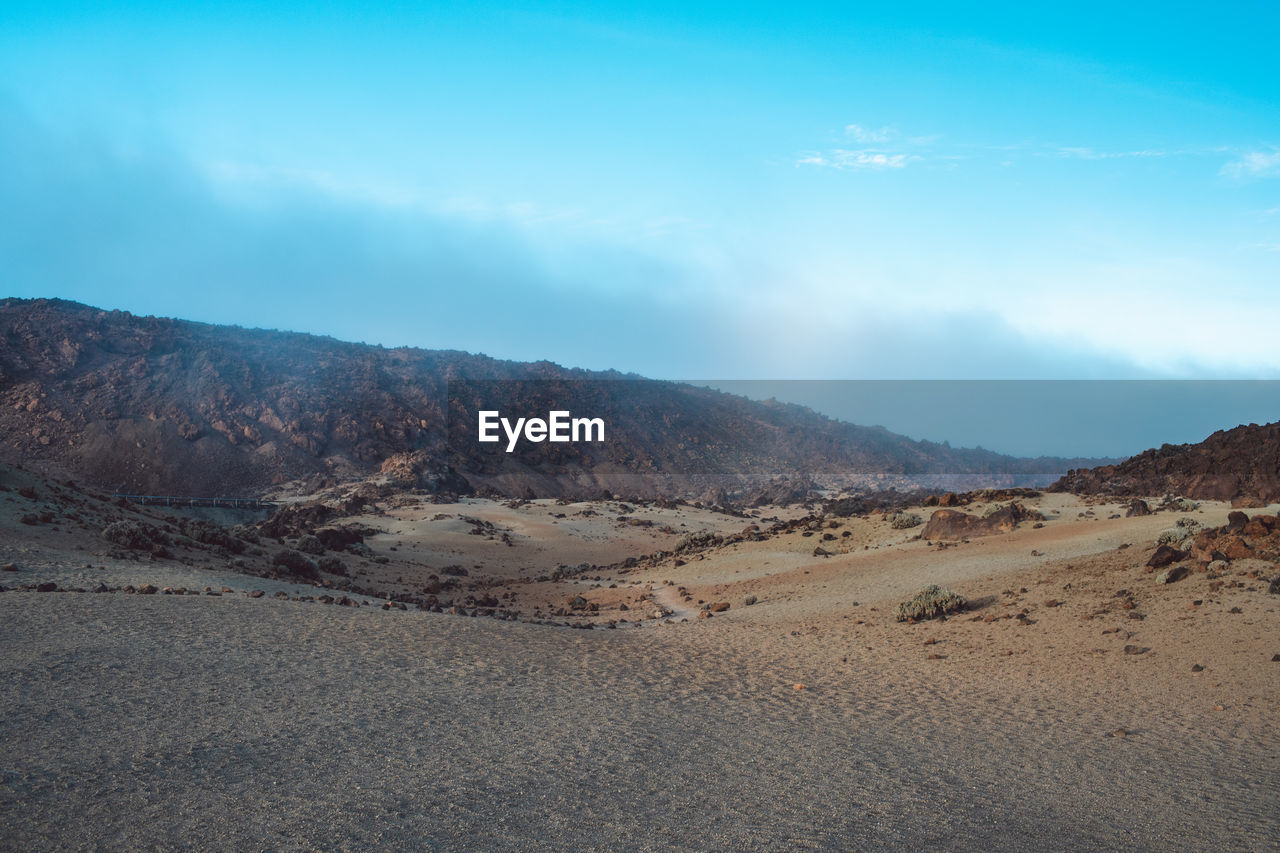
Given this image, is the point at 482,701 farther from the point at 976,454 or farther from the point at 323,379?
the point at 976,454

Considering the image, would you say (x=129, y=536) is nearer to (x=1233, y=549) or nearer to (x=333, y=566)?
(x=333, y=566)

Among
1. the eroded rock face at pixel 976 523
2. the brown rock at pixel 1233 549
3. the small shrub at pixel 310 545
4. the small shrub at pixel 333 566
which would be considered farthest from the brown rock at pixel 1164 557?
the small shrub at pixel 310 545

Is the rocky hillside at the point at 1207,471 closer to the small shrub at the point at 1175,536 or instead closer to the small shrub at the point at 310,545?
the small shrub at the point at 1175,536

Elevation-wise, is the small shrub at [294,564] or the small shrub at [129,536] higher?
the small shrub at [129,536]

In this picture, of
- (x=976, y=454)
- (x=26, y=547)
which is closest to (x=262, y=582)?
(x=26, y=547)

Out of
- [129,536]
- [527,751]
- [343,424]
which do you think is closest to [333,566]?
[129,536]

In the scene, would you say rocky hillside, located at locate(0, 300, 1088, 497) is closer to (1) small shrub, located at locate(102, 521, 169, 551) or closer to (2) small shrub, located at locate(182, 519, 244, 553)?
(2) small shrub, located at locate(182, 519, 244, 553)
